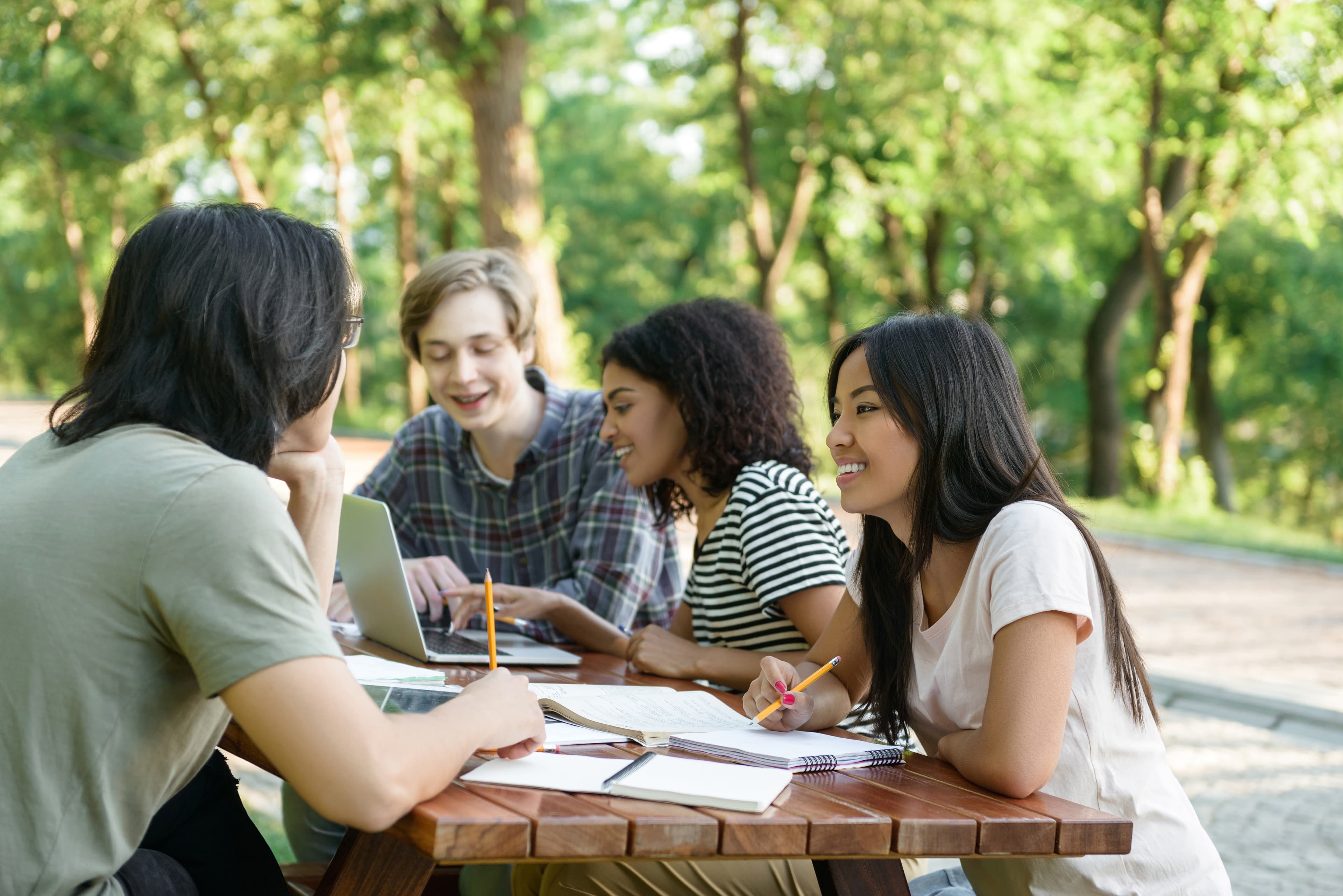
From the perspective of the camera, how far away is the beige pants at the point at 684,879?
1.99 m

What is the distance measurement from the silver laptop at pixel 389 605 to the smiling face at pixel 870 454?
0.81 meters

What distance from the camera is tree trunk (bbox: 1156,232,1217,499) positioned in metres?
14.7

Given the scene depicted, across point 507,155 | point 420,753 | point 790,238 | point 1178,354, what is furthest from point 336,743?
point 1178,354

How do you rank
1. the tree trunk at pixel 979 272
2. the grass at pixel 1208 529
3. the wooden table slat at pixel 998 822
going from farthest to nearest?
1. the tree trunk at pixel 979 272
2. the grass at pixel 1208 529
3. the wooden table slat at pixel 998 822

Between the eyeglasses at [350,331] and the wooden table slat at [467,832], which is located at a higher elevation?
the eyeglasses at [350,331]

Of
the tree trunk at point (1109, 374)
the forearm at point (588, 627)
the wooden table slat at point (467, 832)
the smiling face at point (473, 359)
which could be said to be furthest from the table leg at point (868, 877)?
the tree trunk at point (1109, 374)

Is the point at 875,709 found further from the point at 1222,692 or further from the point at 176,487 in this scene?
the point at 1222,692

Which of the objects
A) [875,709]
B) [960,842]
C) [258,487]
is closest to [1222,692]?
[875,709]

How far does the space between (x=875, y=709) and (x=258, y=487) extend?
1.19m

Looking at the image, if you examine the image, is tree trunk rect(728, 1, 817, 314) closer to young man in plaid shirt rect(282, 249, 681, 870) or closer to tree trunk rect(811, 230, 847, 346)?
tree trunk rect(811, 230, 847, 346)

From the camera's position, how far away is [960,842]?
159 cm

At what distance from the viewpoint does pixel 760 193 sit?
15508 mm

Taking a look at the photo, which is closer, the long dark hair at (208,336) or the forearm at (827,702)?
the long dark hair at (208,336)

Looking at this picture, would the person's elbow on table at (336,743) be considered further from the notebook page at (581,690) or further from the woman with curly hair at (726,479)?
the woman with curly hair at (726,479)
